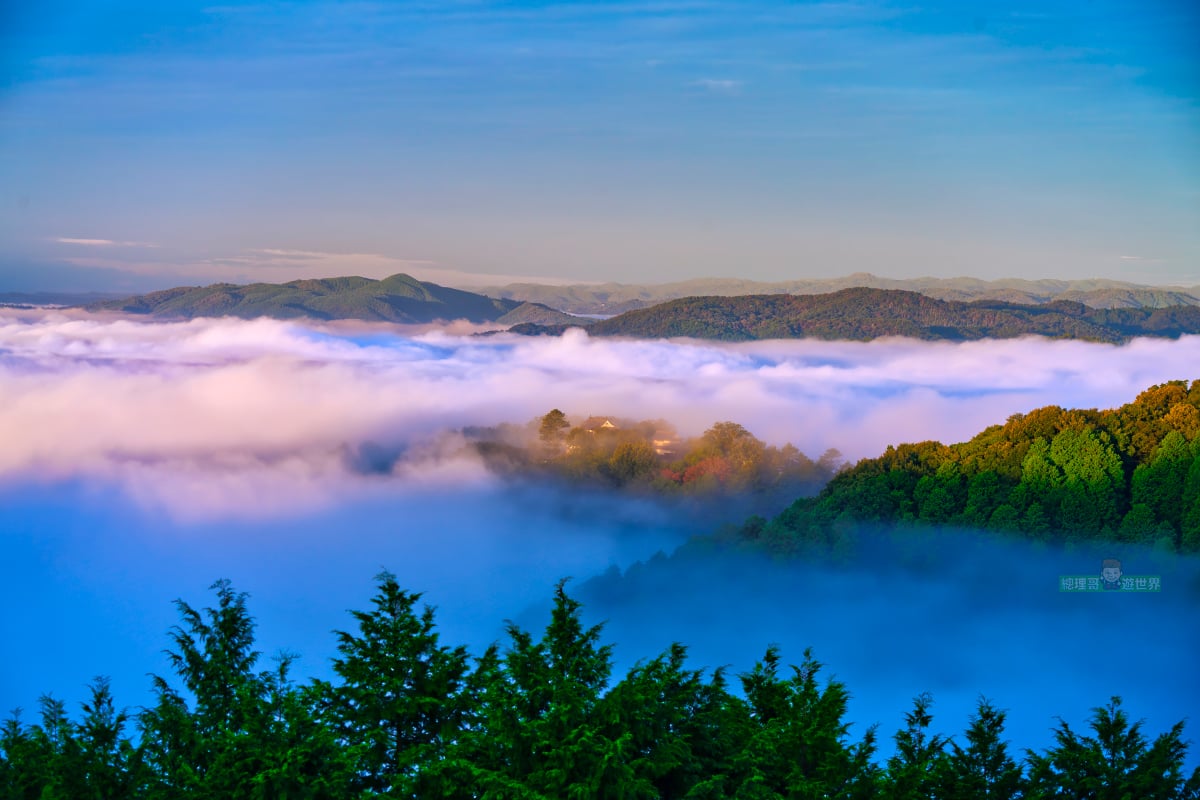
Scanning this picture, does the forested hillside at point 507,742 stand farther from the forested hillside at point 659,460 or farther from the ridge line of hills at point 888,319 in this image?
the ridge line of hills at point 888,319

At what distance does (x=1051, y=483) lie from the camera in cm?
6188

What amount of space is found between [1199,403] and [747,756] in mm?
58077

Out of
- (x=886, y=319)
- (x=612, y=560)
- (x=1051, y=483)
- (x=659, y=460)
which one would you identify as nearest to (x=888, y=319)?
(x=886, y=319)

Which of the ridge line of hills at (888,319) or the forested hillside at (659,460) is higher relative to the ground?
the ridge line of hills at (888,319)

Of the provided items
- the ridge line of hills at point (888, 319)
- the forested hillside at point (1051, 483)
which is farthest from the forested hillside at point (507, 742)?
the ridge line of hills at point (888, 319)

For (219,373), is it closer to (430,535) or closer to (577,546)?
(430,535)

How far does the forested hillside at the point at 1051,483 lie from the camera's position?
60.6 m

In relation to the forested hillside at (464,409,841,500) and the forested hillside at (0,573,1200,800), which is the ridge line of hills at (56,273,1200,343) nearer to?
the forested hillside at (464,409,841,500)

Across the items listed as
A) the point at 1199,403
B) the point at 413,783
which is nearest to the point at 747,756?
the point at 413,783

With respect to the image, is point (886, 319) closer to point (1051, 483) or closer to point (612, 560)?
point (612, 560)

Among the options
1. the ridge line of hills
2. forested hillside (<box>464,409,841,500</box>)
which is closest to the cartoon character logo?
forested hillside (<box>464,409,841,500</box>)

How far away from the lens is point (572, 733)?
1583 cm

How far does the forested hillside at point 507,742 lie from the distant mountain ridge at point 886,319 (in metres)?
154

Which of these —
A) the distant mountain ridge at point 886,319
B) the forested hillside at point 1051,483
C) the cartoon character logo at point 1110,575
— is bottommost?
the cartoon character logo at point 1110,575
